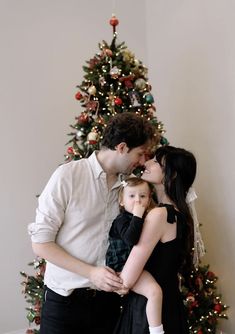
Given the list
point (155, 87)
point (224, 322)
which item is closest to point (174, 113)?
point (155, 87)

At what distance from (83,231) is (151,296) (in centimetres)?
40

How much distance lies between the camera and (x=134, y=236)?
140 cm

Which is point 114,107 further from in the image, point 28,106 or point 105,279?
point 105,279

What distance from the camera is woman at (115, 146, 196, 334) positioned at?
140 centimetres

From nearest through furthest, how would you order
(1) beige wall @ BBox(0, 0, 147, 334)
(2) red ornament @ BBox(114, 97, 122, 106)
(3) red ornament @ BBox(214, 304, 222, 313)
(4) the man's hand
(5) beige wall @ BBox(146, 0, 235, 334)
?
(4) the man's hand < (2) red ornament @ BBox(114, 97, 122, 106) < (3) red ornament @ BBox(214, 304, 222, 313) < (5) beige wall @ BBox(146, 0, 235, 334) < (1) beige wall @ BBox(0, 0, 147, 334)

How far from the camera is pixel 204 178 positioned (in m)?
3.01

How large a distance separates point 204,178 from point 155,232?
5.72 ft

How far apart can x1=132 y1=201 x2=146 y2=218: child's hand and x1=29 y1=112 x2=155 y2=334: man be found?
0.14 m

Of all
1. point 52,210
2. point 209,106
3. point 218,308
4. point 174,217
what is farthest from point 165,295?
point 209,106

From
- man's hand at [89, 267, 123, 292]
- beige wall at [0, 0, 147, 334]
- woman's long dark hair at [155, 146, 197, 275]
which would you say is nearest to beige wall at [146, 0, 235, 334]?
beige wall at [0, 0, 147, 334]

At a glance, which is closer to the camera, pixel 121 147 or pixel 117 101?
pixel 121 147

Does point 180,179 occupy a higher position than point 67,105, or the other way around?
point 67,105

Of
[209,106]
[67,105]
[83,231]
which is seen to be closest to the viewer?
[83,231]

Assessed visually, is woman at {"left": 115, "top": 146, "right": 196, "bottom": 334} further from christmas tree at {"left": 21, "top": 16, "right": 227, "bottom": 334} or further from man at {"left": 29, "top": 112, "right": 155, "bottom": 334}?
christmas tree at {"left": 21, "top": 16, "right": 227, "bottom": 334}
